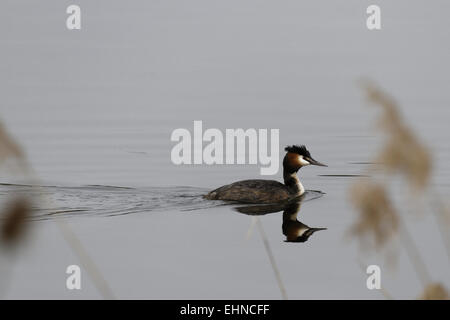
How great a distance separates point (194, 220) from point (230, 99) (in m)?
8.00

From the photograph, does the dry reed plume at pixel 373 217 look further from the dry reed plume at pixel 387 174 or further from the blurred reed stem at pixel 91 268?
the blurred reed stem at pixel 91 268

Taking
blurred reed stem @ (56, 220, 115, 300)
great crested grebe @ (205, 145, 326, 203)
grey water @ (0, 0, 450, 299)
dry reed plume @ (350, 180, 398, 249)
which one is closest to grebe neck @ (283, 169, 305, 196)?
great crested grebe @ (205, 145, 326, 203)

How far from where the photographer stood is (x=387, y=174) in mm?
3502

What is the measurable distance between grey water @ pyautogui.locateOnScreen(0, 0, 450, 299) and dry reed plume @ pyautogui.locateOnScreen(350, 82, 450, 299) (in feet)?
0.36

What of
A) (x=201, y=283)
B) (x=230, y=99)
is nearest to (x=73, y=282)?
(x=201, y=283)

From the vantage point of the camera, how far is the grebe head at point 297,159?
42.4 feet

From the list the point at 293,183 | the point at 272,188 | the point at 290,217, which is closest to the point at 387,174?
the point at 290,217

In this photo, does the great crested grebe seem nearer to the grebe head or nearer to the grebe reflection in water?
the grebe head

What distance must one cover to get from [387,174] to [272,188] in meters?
8.89

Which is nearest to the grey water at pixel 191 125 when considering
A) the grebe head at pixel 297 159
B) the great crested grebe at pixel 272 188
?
the great crested grebe at pixel 272 188

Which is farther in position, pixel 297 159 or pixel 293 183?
pixel 297 159

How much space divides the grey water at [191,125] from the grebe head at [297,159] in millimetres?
431

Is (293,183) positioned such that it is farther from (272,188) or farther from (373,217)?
(373,217)

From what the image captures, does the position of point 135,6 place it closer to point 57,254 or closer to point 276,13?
point 276,13
